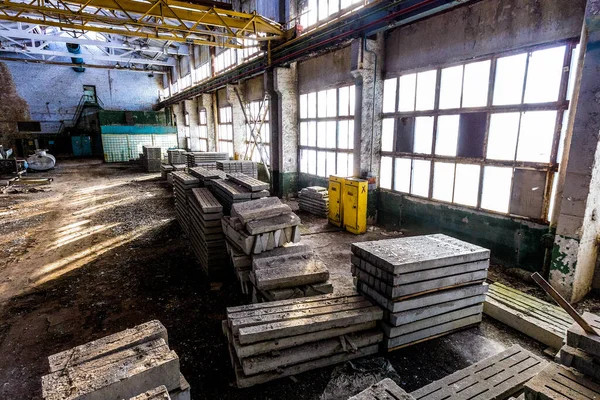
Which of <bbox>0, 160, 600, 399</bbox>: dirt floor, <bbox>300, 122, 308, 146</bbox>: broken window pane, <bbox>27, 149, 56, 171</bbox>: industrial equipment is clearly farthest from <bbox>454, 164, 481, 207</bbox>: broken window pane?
<bbox>27, 149, 56, 171</bbox>: industrial equipment

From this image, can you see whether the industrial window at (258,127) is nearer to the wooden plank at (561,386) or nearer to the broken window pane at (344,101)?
the broken window pane at (344,101)

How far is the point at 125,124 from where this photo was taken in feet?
83.1

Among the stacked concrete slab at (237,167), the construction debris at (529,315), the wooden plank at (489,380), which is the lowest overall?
the construction debris at (529,315)

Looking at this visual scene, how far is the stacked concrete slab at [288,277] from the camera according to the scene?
3953mm

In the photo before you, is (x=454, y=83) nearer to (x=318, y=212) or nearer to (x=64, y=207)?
(x=318, y=212)

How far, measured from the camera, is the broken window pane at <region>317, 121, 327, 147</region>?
1051cm

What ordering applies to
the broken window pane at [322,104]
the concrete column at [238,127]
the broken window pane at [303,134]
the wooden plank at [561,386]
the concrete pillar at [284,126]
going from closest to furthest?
the wooden plank at [561,386] < the broken window pane at [322,104] < the concrete pillar at [284,126] < the broken window pane at [303,134] < the concrete column at [238,127]

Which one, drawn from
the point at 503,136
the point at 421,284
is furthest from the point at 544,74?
the point at 421,284

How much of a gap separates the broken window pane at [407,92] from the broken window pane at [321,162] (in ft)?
11.4

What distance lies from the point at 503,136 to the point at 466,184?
114cm

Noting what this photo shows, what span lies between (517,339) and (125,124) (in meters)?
28.3

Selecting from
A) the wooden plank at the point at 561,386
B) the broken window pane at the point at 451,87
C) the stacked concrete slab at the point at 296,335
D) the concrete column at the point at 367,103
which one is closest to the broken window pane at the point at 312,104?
the concrete column at the point at 367,103

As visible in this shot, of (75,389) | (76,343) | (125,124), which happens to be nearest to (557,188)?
(75,389)

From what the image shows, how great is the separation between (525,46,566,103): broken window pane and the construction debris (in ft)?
10.5
